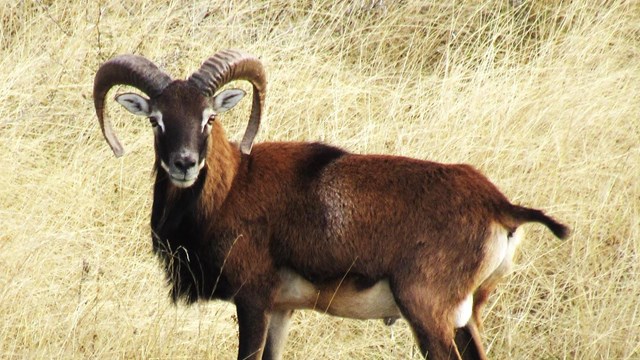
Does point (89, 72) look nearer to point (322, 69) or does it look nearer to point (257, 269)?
point (322, 69)

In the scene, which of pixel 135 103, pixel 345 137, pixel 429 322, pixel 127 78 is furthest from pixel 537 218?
pixel 345 137

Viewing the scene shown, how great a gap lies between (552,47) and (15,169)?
4.76 meters

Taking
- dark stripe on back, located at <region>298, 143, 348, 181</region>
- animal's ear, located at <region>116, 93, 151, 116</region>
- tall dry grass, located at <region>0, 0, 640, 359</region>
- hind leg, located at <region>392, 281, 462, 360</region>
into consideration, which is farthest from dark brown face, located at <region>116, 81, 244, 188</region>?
hind leg, located at <region>392, 281, 462, 360</region>

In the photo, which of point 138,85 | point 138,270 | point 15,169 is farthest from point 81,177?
point 138,85

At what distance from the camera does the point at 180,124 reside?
688cm

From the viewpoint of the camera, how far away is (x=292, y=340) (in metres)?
7.92

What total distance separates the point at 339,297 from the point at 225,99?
1386 millimetres

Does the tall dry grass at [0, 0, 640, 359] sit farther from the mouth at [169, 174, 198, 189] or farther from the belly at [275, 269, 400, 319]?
the mouth at [169, 174, 198, 189]

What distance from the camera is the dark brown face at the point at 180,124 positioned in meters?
6.79

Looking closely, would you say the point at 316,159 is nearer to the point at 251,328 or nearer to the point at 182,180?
the point at 182,180

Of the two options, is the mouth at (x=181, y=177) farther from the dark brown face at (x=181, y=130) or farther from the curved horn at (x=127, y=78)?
the curved horn at (x=127, y=78)

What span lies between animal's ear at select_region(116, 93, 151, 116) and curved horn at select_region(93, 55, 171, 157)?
0.19 feet

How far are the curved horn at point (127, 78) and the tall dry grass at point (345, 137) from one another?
0.94 meters

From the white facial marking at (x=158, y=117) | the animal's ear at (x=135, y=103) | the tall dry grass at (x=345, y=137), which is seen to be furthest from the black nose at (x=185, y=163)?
the tall dry grass at (x=345, y=137)
